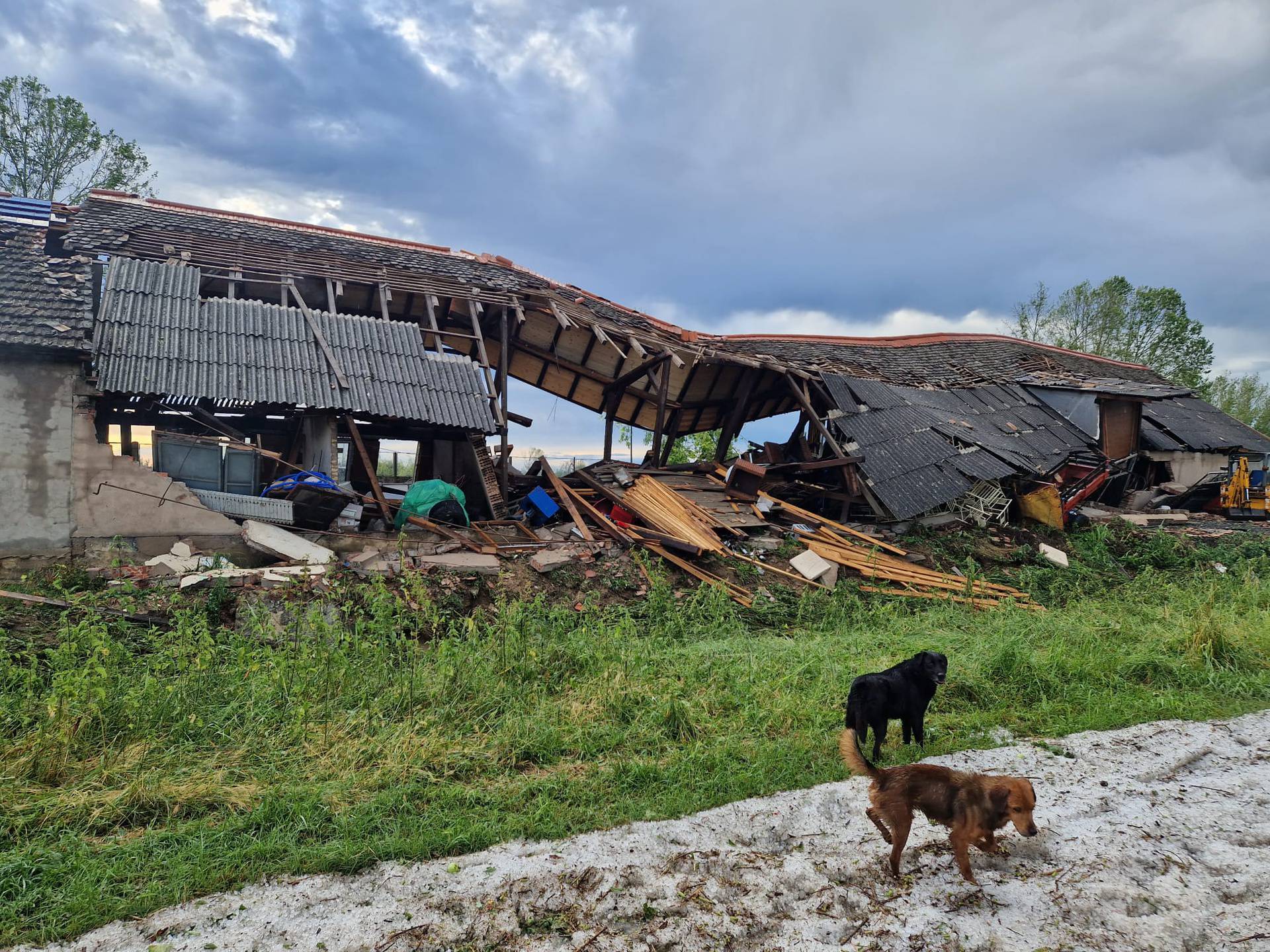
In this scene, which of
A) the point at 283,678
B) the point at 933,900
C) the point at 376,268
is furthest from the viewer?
the point at 376,268

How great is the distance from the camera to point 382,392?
11.8 m

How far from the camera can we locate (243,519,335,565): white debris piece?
29.9ft

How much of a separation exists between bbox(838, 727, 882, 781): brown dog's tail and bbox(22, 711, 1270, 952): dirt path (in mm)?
539

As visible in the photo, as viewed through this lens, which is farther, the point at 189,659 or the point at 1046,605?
the point at 1046,605

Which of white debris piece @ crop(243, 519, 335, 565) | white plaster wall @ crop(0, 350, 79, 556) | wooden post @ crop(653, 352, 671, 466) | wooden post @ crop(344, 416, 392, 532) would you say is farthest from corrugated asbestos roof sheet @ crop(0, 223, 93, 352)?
wooden post @ crop(653, 352, 671, 466)

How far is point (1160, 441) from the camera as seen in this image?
1933cm

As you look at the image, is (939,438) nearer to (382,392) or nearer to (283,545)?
(382,392)

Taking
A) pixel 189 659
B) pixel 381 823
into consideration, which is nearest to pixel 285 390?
pixel 189 659

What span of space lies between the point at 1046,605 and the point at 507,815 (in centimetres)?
926

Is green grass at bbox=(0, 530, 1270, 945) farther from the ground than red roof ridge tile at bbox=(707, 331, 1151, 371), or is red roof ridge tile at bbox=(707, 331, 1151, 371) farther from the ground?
red roof ridge tile at bbox=(707, 331, 1151, 371)

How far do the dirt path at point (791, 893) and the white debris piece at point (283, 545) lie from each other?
6.28m

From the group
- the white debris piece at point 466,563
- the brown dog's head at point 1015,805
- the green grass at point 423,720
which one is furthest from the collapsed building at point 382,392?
the brown dog's head at point 1015,805

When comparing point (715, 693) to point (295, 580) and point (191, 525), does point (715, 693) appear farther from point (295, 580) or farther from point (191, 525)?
point (191, 525)

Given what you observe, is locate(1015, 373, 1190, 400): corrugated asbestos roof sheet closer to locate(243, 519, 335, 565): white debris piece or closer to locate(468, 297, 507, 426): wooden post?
locate(468, 297, 507, 426): wooden post
